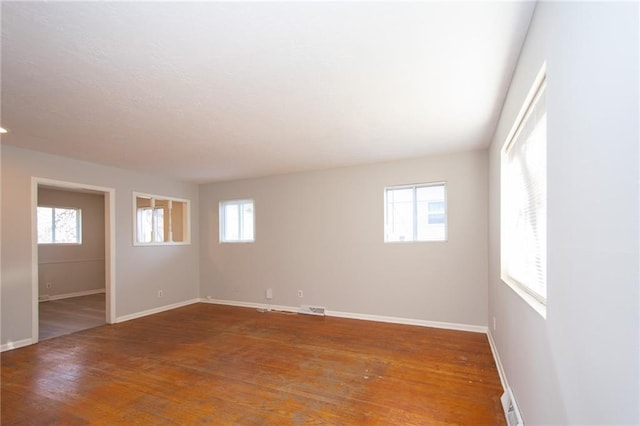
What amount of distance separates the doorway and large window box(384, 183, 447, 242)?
5106mm

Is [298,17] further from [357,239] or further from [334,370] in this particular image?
[357,239]

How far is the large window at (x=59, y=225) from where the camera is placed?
6.93 m

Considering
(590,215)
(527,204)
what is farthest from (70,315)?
(590,215)

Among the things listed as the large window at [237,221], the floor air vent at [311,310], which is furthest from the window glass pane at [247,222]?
the floor air vent at [311,310]

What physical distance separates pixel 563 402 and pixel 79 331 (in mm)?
5681

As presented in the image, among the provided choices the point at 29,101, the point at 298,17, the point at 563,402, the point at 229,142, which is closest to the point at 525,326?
the point at 563,402

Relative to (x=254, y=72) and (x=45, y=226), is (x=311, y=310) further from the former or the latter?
(x=45, y=226)

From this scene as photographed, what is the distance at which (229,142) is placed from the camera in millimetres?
3754

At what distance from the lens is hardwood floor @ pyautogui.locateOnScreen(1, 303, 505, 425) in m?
2.31

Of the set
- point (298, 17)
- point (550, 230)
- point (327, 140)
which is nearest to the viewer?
point (550, 230)

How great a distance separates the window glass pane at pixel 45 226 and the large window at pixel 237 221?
4.17 m

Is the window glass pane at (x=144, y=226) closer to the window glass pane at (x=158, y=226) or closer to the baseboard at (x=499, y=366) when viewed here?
the window glass pane at (x=158, y=226)

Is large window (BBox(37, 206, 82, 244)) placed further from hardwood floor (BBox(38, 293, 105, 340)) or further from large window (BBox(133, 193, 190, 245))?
large window (BBox(133, 193, 190, 245))

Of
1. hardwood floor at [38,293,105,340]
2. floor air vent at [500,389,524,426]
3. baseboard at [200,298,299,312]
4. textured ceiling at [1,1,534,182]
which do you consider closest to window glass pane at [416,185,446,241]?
textured ceiling at [1,1,534,182]
